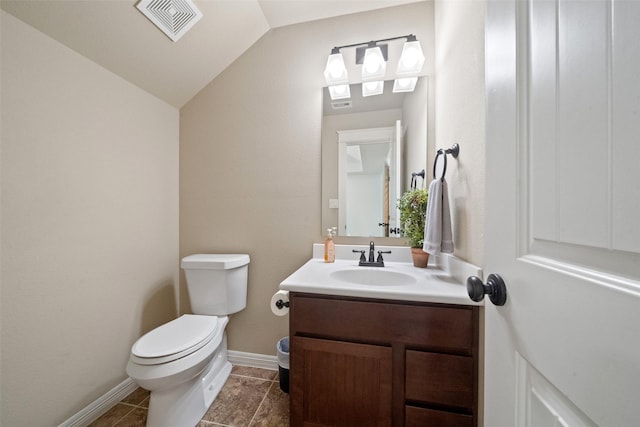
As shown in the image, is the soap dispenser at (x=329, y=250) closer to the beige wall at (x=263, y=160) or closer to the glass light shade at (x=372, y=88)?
the beige wall at (x=263, y=160)

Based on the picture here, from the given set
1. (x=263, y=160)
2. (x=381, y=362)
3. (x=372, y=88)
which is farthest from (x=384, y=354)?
(x=372, y=88)

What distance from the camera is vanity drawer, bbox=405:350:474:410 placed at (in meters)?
0.83

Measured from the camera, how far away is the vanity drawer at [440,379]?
0.83 meters

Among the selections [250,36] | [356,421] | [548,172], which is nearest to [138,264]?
[356,421]

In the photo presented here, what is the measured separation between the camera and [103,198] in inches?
51.0

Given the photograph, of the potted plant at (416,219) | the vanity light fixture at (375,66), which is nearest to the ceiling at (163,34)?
the vanity light fixture at (375,66)

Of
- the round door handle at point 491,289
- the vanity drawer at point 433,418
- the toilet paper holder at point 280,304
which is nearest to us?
the round door handle at point 491,289

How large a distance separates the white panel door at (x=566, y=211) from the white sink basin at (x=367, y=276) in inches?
27.2

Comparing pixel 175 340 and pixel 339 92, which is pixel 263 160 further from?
pixel 175 340

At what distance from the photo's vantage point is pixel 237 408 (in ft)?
4.24

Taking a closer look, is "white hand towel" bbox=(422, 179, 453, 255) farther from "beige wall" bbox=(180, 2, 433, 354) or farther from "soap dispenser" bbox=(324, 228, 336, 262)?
"beige wall" bbox=(180, 2, 433, 354)

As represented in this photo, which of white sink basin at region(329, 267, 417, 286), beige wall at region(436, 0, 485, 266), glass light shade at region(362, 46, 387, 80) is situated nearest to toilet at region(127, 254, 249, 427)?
white sink basin at region(329, 267, 417, 286)

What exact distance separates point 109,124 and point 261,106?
0.90m

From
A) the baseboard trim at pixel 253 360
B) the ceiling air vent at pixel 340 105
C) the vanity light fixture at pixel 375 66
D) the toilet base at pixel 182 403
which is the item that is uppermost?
the vanity light fixture at pixel 375 66
